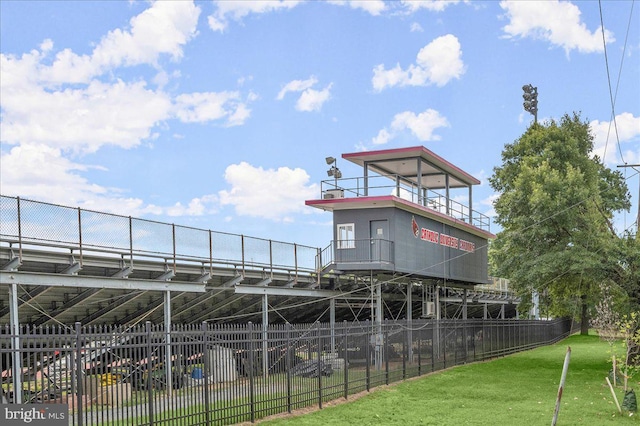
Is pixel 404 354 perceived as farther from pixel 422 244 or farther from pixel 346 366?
pixel 422 244

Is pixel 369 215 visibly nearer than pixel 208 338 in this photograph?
No

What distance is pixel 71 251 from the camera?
67.9 ft

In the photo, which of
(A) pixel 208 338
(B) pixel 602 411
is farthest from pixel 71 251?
(B) pixel 602 411

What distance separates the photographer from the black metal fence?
39.9 ft

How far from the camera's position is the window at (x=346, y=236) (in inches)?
Answer: 1304

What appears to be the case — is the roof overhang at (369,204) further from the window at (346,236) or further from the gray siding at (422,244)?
the window at (346,236)

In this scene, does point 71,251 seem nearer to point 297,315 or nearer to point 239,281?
point 239,281

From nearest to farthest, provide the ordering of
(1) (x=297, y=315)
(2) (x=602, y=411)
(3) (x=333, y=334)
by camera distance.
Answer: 1. (2) (x=602, y=411)
2. (3) (x=333, y=334)
3. (1) (x=297, y=315)

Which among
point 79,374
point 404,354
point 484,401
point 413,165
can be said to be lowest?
point 484,401

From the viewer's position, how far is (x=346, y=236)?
33.5 metres

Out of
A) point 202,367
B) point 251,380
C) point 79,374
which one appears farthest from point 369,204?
point 79,374

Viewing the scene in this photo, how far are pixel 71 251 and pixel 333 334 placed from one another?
25.3 ft

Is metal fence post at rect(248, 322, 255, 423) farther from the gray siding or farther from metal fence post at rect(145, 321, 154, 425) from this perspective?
the gray siding

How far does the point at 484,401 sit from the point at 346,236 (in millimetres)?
14176
